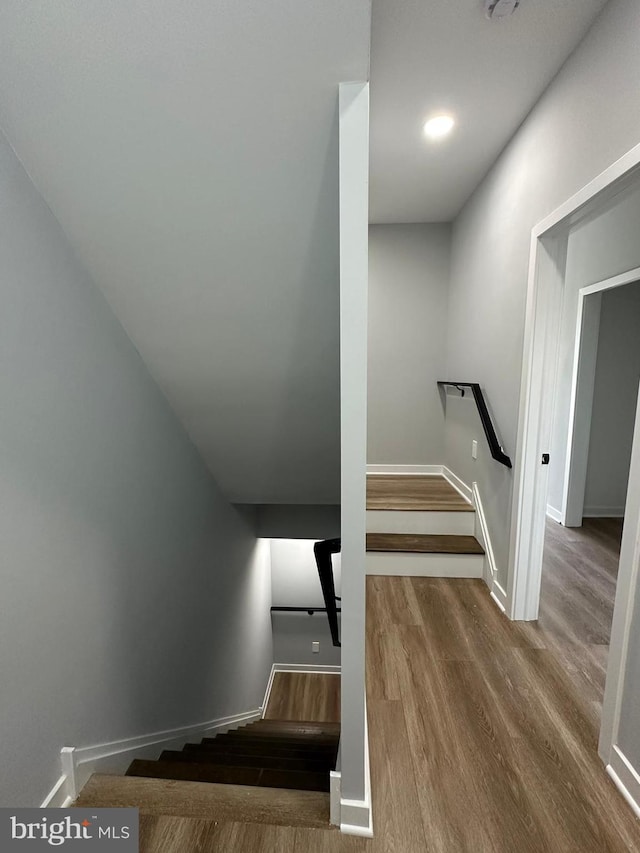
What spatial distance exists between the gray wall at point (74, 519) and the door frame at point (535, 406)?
6.26 ft

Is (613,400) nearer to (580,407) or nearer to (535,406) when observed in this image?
(580,407)

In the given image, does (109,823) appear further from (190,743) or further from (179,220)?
(179,220)

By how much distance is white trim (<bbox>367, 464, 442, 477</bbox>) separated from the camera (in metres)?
3.91

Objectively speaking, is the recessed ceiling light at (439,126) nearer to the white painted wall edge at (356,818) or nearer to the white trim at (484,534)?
the white trim at (484,534)

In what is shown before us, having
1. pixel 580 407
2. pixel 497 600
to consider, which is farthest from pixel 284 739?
pixel 580 407

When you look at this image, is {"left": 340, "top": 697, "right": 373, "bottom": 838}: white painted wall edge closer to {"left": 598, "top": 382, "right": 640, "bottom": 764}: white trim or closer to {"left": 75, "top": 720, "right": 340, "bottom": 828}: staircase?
{"left": 75, "top": 720, "right": 340, "bottom": 828}: staircase

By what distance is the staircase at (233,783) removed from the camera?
1.26 m

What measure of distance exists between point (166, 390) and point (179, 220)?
90 centimetres

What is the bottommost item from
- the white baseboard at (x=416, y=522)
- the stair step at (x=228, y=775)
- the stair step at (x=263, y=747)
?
the stair step at (x=263, y=747)

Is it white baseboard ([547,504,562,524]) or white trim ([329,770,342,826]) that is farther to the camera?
white baseboard ([547,504,562,524])

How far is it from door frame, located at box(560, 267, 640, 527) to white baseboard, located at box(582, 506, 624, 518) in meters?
0.24

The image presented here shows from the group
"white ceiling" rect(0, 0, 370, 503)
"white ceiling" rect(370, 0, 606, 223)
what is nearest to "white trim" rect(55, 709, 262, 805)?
"white ceiling" rect(0, 0, 370, 503)

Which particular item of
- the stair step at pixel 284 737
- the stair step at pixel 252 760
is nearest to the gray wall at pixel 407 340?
the stair step at pixel 284 737

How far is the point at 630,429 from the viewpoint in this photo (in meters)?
3.87
